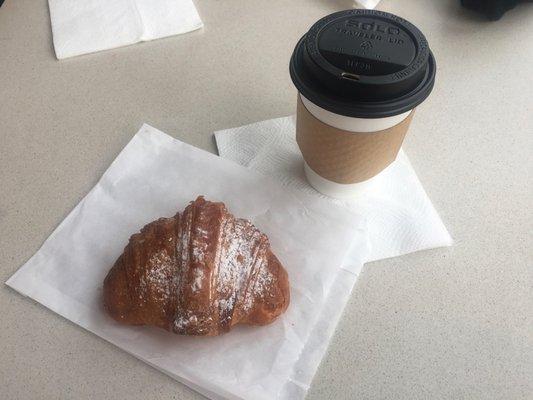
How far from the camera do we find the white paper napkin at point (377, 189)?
0.61 meters

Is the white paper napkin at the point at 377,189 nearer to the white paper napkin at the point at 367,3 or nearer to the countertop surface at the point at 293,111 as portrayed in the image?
the countertop surface at the point at 293,111

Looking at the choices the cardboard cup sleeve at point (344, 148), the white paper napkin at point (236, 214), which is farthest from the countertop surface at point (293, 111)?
the cardboard cup sleeve at point (344, 148)

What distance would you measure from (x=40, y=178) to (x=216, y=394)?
1.34 feet

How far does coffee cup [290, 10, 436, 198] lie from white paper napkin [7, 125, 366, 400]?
4.7 inches

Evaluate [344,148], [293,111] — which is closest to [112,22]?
[293,111]

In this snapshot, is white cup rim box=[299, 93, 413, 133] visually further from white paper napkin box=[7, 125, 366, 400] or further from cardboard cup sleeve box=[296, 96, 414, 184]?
white paper napkin box=[7, 125, 366, 400]

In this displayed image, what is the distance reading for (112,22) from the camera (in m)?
0.85

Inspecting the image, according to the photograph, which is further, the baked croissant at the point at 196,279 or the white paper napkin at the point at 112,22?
the white paper napkin at the point at 112,22

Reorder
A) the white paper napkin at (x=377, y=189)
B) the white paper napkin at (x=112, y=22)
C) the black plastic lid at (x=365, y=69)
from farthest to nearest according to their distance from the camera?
1. the white paper napkin at (x=112, y=22)
2. the white paper napkin at (x=377, y=189)
3. the black plastic lid at (x=365, y=69)

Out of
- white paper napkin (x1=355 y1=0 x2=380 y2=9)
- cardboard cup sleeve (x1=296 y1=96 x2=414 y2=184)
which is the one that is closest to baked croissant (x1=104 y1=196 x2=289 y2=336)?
cardboard cup sleeve (x1=296 y1=96 x2=414 y2=184)

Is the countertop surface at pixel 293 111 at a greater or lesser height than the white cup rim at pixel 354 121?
lesser

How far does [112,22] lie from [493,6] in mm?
709

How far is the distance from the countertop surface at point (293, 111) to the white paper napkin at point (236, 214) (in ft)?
0.07

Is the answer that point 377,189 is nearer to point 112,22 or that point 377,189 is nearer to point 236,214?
point 236,214
